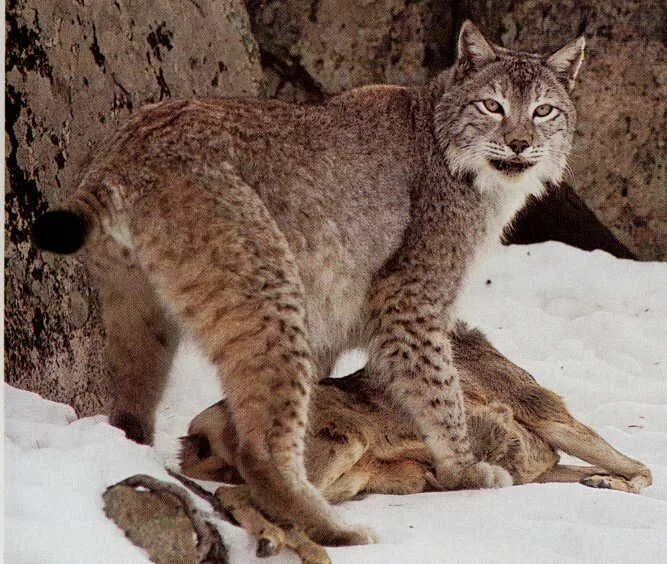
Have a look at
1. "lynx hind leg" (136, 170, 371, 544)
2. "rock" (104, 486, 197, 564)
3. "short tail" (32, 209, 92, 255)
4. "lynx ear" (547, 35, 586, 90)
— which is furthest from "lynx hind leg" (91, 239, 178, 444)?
"lynx ear" (547, 35, 586, 90)

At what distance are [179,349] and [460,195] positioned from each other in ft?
3.92

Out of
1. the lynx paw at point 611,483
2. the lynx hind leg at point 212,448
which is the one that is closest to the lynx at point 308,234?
the lynx hind leg at point 212,448

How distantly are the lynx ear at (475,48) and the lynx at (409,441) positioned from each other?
1032mm

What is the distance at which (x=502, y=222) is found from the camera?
4691 mm

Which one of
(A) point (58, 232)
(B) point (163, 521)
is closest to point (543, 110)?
(A) point (58, 232)

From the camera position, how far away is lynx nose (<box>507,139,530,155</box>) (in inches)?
174

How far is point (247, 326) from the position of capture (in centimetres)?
362

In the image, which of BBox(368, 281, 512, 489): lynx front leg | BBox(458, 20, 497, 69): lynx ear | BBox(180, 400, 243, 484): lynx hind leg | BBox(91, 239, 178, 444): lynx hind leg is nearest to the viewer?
BBox(180, 400, 243, 484): lynx hind leg

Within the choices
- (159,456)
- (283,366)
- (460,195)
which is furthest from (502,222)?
(159,456)

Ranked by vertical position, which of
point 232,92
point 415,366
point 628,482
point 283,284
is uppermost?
point 232,92

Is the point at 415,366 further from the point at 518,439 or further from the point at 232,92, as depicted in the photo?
the point at 232,92

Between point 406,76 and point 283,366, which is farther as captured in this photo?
point 406,76

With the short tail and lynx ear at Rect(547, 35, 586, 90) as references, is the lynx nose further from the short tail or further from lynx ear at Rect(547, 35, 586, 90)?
the short tail

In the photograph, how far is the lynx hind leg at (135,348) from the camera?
13.0 ft
